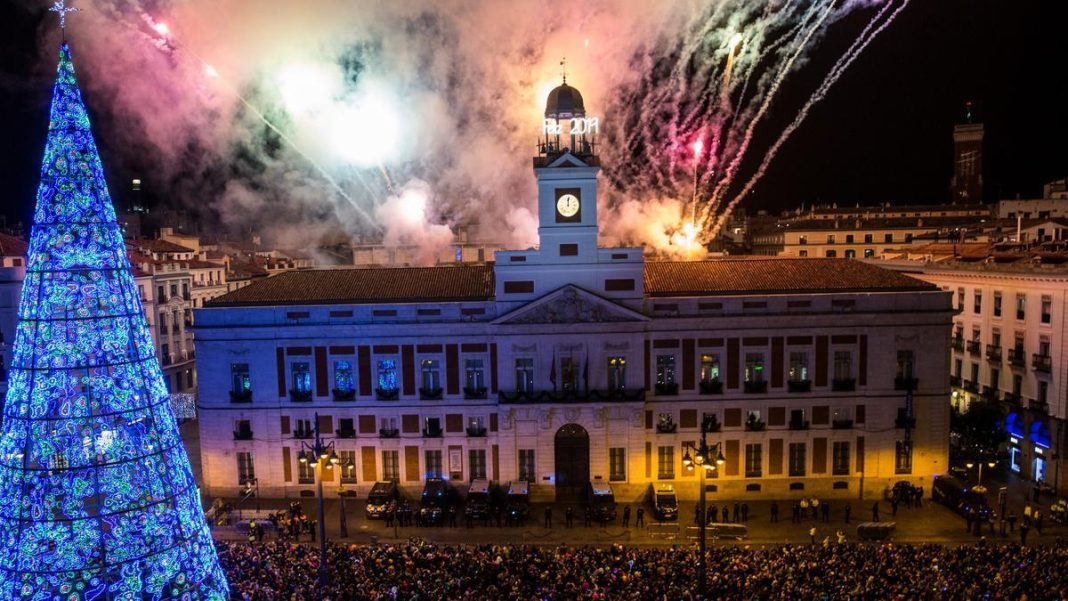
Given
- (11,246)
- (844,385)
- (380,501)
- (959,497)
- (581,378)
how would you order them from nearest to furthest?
(959,497) → (380,501) → (844,385) → (581,378) → (11,246)

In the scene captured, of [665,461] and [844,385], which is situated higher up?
[844,385]

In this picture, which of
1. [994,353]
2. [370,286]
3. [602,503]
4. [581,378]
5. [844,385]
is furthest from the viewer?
[994,353]

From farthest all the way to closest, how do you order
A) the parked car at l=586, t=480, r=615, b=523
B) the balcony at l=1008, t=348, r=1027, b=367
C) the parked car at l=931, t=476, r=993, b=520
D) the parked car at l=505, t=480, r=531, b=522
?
the balcony at l=1008, t=348, r=1027, b=367
the parked car at l=505, t=480, r=531, b=522
the parked car at l=586, t=480, r=615, b=523
the parked car at l=931, t=476, r=993, b=520

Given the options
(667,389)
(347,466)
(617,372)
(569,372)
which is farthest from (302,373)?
(667,389)

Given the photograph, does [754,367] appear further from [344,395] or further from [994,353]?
[344,395]

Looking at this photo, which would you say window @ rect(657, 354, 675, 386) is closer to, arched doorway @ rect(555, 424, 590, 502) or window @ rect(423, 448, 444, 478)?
arched doorway @ rect(555, 424, 590, 502)

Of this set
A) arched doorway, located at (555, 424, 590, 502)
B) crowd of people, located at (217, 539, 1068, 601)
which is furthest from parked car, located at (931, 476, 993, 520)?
arched doorway, located at (555, 424, 590, 502)
